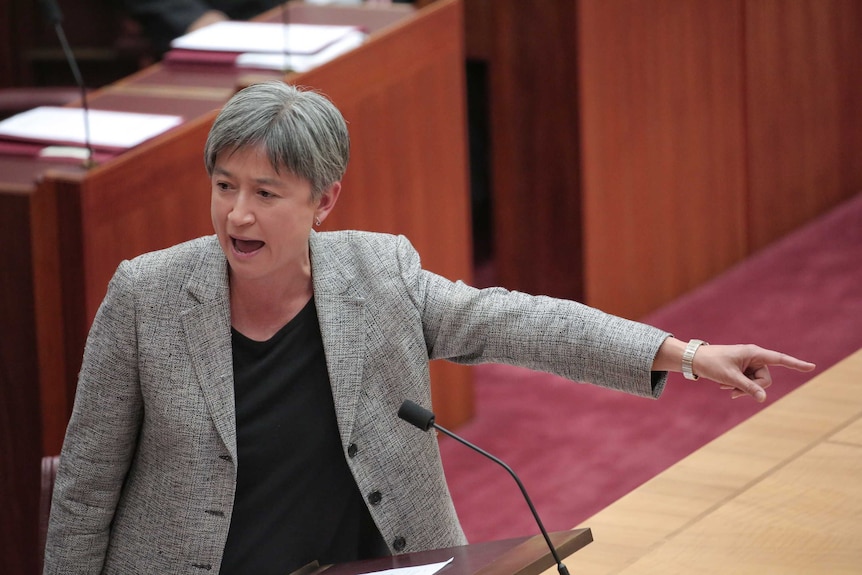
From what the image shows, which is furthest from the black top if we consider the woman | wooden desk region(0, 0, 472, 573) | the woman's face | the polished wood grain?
the polished wood grain

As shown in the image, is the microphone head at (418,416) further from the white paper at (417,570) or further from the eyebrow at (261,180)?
the eyebrow at (261,180)

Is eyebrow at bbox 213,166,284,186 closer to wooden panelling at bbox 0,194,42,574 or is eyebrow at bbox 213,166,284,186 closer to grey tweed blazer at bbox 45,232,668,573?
grey tweed blazer at bbox 45,232,668,573

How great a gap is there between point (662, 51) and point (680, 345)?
9.49ft

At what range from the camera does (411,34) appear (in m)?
3.55

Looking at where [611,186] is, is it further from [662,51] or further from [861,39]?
[861,39]

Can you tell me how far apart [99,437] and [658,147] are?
3031mm

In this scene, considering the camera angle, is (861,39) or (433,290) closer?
(433,290)

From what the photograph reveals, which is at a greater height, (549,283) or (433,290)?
(433,290)

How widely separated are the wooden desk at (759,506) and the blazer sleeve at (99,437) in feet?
2.41

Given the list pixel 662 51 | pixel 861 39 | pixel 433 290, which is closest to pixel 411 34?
pixel 662 51

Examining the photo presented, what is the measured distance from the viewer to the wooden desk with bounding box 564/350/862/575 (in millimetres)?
1949

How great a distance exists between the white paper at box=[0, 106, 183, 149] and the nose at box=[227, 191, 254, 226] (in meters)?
1.13

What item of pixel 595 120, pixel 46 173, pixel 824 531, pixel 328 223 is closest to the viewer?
pixel 824 531

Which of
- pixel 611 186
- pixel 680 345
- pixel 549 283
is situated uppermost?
pixel 680 345
